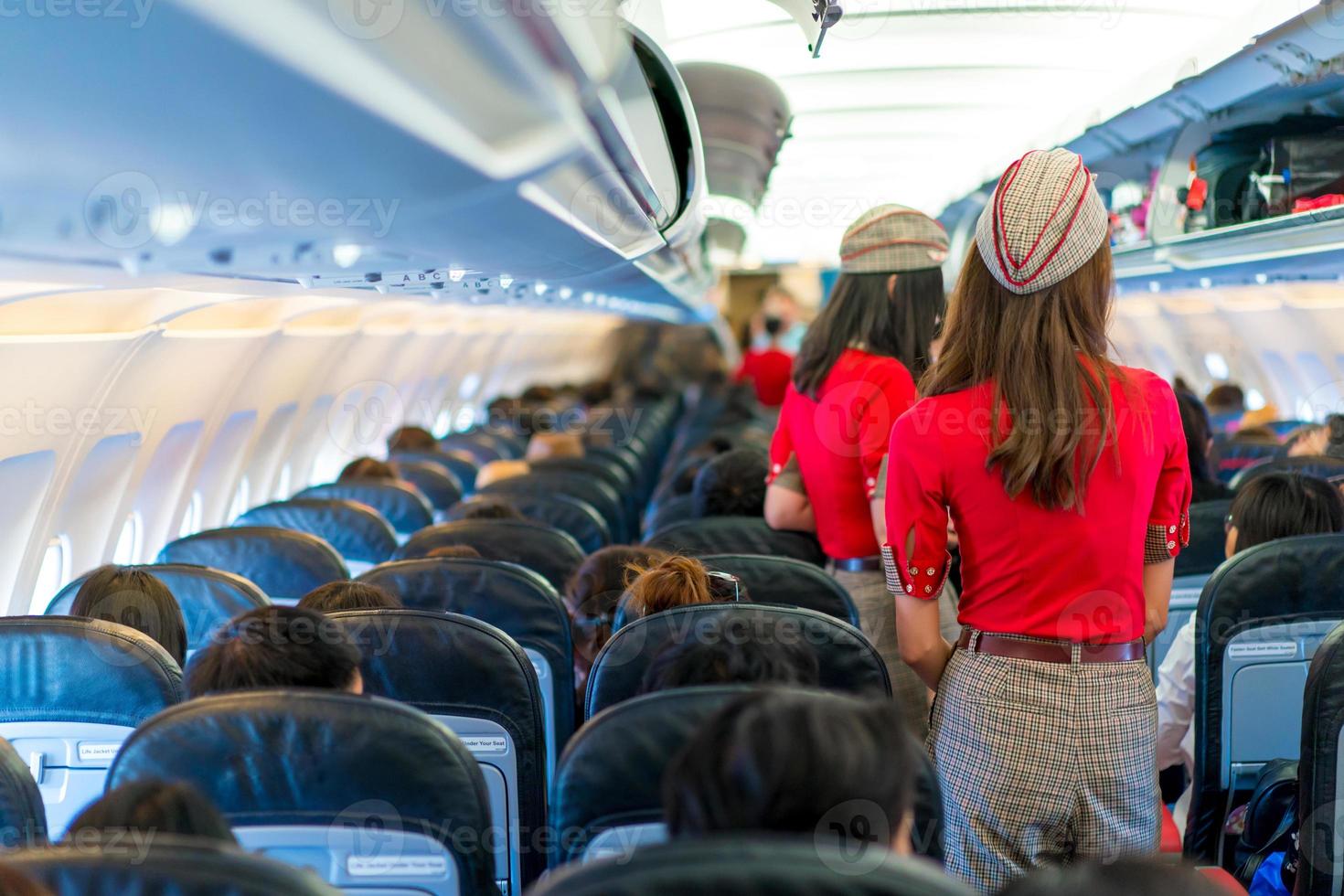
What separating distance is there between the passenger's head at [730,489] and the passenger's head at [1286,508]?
1.79 metres

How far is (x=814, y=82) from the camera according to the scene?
15.9 feet

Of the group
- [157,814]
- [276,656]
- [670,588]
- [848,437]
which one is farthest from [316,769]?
[848,437]

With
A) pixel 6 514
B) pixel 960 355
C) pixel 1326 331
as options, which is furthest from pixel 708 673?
pixel 1326 331

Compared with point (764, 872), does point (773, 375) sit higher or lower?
higher

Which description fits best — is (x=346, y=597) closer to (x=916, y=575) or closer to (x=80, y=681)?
(x=80, y=681)

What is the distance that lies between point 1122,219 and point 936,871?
5.77 m

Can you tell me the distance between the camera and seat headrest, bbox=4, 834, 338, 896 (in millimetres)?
1301

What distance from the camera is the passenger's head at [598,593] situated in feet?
11.6

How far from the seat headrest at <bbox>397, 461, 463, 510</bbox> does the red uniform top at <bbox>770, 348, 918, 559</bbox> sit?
147 inches

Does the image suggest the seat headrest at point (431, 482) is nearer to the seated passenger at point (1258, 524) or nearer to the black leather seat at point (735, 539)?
the black leather seat at point (735, 539)

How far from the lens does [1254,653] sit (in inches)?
123

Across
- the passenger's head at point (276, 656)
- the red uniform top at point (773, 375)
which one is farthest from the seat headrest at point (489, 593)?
the red uniform top at point (773, 375)

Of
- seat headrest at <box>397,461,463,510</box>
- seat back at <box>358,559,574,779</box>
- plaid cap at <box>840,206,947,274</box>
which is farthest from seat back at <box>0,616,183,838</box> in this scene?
seat headrest at <box>397,461,463,510</box>

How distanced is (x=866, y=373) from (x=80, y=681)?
2175 mm
